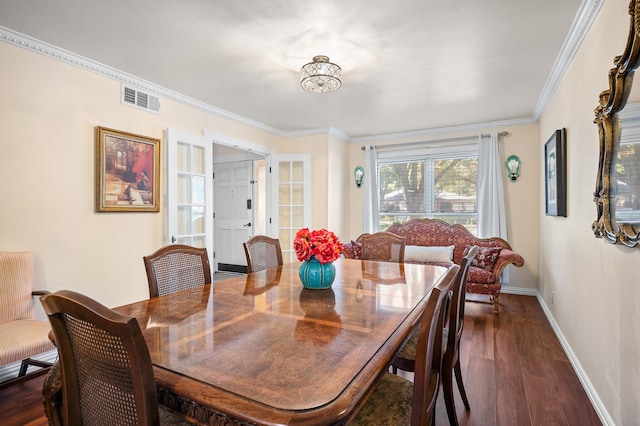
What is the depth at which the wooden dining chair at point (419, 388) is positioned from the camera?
98cm

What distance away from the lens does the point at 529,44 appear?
8.34 feet

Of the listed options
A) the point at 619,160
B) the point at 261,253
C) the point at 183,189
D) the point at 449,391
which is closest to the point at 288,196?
the point at 183,189

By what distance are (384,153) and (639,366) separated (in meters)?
4.53

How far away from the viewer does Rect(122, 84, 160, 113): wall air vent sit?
3.13 metres

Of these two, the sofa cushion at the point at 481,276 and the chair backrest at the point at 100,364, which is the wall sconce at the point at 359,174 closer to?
the sofa cushion at the point at 481,276

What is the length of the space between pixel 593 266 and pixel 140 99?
13.2 feet

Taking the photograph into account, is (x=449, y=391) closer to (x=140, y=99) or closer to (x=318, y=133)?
(x=140, y=99)

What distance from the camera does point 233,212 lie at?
6465 mm

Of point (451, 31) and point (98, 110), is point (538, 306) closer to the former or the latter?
point (451, 31)

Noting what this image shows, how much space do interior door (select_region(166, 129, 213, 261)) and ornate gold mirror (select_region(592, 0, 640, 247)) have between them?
140 inches

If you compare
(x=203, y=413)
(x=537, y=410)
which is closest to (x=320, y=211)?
(x=537, y=410)

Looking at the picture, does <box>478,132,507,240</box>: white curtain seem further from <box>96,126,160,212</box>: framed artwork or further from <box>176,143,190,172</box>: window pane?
<box>96,126,160,212</box>: framed artwork

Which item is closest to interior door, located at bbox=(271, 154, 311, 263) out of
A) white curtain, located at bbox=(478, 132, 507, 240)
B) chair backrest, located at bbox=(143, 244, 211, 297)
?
white curtain, located at bbox=(478, 132, 507, 240)

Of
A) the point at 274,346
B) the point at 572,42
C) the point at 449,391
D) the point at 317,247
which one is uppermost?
the point at 572,42
